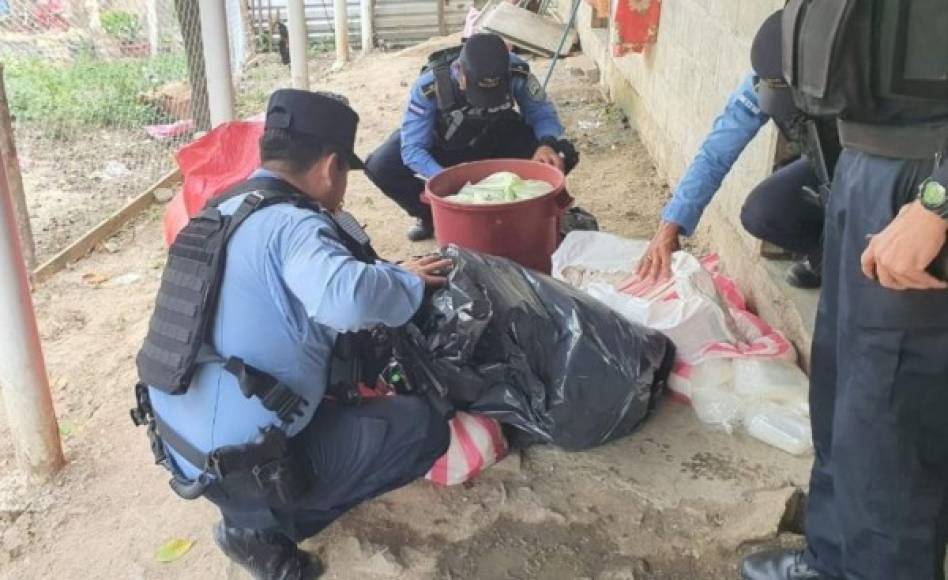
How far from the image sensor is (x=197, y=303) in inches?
81.6

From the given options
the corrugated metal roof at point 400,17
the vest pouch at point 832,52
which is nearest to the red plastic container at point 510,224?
the vest pouch at point 832,52

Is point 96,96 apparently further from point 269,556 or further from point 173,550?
point 269,556

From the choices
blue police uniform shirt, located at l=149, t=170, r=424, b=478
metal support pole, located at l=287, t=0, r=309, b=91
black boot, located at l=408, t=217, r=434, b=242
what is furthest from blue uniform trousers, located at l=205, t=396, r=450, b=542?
metal support pole, located at l=287, t=0, r=309, b=91

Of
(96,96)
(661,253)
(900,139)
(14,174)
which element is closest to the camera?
(900,139)

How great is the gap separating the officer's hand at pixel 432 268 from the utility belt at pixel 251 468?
0.59 metres

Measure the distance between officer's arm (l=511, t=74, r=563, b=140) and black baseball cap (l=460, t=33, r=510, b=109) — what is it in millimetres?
200

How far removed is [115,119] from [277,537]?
524cm

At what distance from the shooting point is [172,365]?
2.11 meters

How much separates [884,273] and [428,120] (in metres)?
2.77

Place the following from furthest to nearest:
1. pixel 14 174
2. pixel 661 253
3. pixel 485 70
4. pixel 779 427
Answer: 1. pixel 14 174
2. pixel 485 70
3. pixel 779 427
4. pixel 661 253

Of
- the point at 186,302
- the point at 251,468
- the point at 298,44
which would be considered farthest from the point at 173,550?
the point at 298,44

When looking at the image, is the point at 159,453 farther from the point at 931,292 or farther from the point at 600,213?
the point at 600,213

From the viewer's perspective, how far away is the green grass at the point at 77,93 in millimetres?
6512

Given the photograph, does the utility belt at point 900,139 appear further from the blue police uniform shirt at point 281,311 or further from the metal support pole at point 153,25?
the metal support pole at point 153,25
